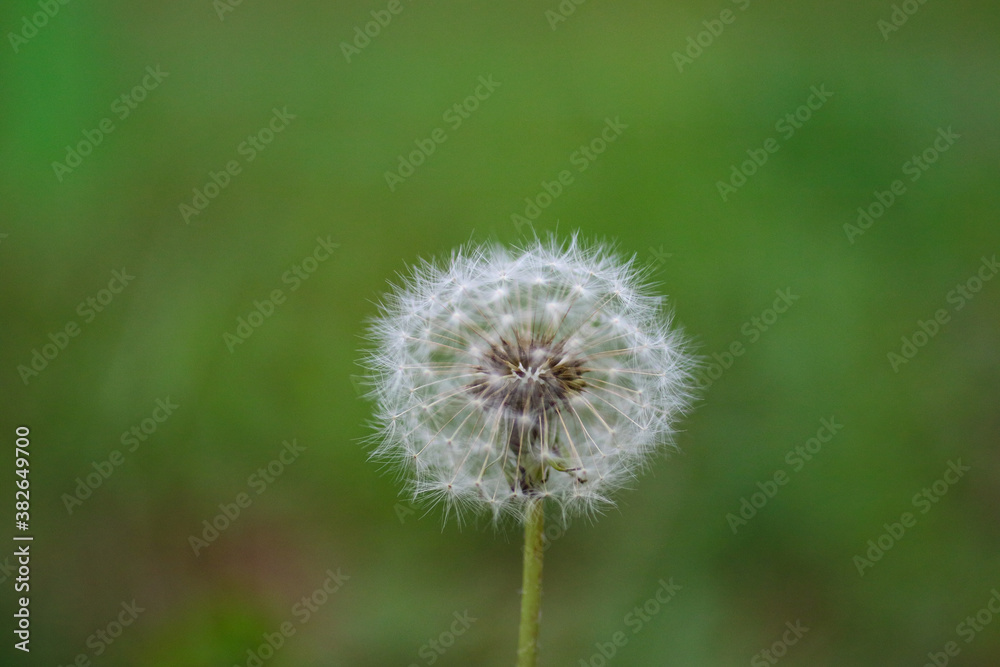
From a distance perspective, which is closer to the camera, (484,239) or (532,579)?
(532,579)

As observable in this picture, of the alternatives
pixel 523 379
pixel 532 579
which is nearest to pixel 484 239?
pixel 523 379

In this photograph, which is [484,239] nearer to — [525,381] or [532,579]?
[525,381]

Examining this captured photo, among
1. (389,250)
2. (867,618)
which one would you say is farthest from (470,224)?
(867,618)

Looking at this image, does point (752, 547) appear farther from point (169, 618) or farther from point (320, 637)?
point (169, 618)

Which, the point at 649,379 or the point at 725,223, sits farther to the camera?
the point at 725,223

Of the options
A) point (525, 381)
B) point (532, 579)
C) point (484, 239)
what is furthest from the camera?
point (484, 239)

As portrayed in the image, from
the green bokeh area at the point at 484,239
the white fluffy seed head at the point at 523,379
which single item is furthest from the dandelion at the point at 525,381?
the green bokeh area at the point at 484,239
